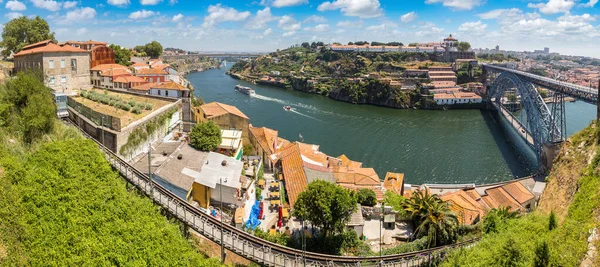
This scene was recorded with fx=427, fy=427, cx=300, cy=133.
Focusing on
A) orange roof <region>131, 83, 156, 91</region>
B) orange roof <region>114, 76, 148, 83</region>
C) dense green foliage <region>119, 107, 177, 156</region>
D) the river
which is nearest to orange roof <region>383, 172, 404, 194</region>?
the river

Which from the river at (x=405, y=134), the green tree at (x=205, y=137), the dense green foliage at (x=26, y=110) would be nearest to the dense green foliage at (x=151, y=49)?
the river at (x=405, y=134)

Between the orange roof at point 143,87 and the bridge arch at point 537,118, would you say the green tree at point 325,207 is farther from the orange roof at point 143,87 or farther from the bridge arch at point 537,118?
the bridge arch at point 537,118

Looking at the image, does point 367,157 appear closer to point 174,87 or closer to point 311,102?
point 174,87

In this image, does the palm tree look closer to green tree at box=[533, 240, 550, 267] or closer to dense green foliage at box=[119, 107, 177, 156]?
green tree at box=[533, 240, 550, 267]

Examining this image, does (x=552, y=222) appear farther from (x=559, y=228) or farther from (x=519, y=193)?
(x=519, y=193)

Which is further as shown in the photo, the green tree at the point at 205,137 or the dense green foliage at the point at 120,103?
the dense green foliage at the point at 120,103

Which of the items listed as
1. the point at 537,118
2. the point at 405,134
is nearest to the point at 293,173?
the point at 405,134
